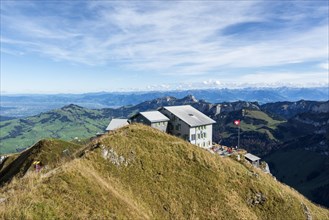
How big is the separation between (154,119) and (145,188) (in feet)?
179

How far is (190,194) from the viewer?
4859cm

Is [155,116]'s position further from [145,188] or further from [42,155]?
[145,188]

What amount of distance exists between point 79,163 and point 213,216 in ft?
72.0

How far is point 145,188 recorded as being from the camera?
147ft

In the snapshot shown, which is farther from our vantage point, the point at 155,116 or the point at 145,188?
the point at 155,116

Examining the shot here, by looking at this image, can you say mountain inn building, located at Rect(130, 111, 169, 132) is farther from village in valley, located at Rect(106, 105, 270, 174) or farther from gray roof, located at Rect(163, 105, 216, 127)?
gray roof, located at Rect(163, 105, 216, 127)

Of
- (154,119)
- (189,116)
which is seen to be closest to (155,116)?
(154,119)

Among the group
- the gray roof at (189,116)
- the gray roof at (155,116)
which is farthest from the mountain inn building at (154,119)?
the gray roof at (189,116)

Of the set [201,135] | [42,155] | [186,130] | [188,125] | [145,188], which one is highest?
[188,125]

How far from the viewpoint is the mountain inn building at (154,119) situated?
98175 mm

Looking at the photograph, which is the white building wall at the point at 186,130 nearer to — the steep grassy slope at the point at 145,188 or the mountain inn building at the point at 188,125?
the mountain inn building at the point at 188,125

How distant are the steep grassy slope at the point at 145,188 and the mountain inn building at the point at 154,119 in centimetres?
3763

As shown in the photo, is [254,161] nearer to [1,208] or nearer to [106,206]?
[106,206]

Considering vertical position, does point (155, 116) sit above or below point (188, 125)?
above
